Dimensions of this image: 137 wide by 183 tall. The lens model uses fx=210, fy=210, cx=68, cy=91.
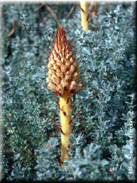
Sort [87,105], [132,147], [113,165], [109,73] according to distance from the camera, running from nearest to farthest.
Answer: [132,147] → [113,165] → [87,105] → [109,73]

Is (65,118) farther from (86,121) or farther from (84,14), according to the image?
(84,14)

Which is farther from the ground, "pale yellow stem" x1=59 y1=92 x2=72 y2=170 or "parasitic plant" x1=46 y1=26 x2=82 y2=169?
"parasitic plant" x1=46 y1=26 x2=82 y2=169

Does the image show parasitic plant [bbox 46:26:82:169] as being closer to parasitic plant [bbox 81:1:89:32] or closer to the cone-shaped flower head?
the cone-shaped flower head

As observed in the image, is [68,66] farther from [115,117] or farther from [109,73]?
[109,73]

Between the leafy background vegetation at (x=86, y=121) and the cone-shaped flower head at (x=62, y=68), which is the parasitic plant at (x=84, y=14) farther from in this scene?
the cone-shaped flower head at (x=62, y=68)

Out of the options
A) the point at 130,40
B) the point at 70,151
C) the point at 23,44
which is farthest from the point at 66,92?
the point at 23,44

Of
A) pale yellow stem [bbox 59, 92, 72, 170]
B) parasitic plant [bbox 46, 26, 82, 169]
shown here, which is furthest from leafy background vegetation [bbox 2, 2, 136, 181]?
parasitic plant [bbox 46, 26, 82, 169]

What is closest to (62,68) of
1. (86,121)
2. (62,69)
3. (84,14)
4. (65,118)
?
(62,69)

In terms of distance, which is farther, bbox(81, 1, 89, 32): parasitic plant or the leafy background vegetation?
bbox(81, 1, 89, 32): parasitic plant

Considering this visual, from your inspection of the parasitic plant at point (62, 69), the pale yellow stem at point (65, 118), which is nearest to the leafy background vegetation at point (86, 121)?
the pale yellow stem at point (65, 118)
